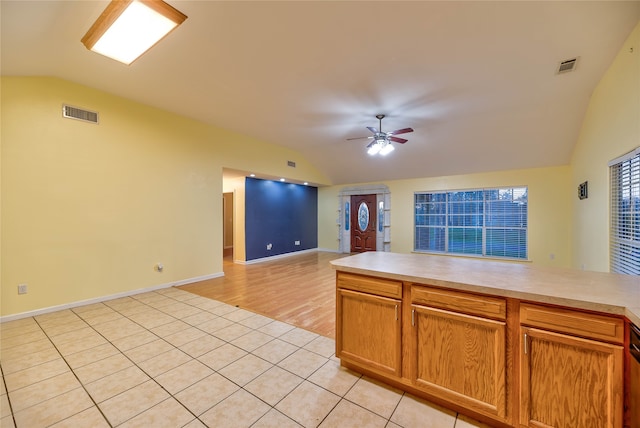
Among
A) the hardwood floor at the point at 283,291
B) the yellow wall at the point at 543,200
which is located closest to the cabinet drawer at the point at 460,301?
the hardwood floor at the point at 283,291

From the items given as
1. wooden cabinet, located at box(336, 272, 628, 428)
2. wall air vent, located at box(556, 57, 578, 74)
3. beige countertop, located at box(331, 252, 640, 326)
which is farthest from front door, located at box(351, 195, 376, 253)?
wooden cabinet, located at box(336, 272, 628, 428)

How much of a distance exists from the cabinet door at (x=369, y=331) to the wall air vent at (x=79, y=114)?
4237mm

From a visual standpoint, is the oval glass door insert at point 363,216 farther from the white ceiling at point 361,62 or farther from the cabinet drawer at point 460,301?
the cabinet drawer at point 460,301

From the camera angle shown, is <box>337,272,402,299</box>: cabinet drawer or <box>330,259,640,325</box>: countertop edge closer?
<box>330,259,640,325</box>: countertop edge

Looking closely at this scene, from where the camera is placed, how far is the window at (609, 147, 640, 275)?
8.39ft

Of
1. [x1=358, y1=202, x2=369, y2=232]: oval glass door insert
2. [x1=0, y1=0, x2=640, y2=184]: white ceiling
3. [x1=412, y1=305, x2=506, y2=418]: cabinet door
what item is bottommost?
[x1=412, y1=305, x2=506, y2=418]: cabinet door

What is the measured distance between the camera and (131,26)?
1.98m

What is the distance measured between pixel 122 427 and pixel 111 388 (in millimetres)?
490

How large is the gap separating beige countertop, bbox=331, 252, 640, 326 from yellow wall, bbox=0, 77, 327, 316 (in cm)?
369

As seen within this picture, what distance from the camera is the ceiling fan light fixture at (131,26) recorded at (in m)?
1.80

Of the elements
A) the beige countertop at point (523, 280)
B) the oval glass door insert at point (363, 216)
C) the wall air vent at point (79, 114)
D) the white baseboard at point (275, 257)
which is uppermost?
the wall air vent at point (79, 114)

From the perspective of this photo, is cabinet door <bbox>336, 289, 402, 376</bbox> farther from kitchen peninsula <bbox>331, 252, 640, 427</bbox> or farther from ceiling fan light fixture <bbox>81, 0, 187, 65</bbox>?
ceiling fan light fixture <bbox>81, 0, 187, 65</bbox>

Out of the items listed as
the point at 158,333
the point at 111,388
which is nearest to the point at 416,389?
the point at 111,388

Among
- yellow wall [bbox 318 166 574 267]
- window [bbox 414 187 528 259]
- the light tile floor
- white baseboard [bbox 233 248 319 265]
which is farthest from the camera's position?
white baseboard [bbox 233 248 319 265]
